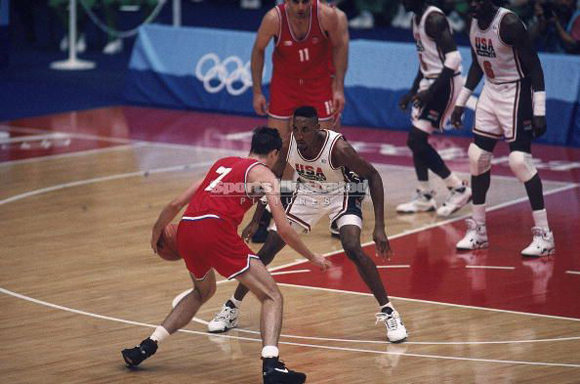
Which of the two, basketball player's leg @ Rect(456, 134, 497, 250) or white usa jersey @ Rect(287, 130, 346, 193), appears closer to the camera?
white usa jersey @ Rect(287, 130, 346, 193)

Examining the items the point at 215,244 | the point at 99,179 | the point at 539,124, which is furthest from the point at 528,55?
the point at 99,179

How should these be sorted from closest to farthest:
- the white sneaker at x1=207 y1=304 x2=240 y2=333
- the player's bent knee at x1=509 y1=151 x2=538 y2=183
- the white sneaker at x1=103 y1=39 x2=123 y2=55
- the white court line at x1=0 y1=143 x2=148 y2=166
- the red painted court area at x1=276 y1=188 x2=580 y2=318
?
the white sneaker at x1=207 y1=304 x2=240 y2=333 < the red painted court area at x1=276 y1=188 x2=580 y2=318 < the player's bent knee at x1=509 y1=151 x2=538 y2=183 < the white court line at x1=0 y1=143 x2=148 y2=166 < the white sneaker at x1=103 y1=39 x2=123 y2=55

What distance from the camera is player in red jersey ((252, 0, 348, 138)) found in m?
11.2

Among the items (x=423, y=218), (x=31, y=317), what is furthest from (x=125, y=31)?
(x=31, y=317)

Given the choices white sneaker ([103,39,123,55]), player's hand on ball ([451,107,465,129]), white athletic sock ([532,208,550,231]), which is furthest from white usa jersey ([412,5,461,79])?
white sneaker ([103,39,123,55])

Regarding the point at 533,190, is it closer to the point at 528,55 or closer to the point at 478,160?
the point at 478,160

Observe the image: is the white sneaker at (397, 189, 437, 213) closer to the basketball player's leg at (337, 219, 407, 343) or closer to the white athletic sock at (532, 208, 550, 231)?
the white athletic sock at (532, 208, 550, 231)

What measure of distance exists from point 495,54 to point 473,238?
61.4 inches

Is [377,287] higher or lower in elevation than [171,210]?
lower

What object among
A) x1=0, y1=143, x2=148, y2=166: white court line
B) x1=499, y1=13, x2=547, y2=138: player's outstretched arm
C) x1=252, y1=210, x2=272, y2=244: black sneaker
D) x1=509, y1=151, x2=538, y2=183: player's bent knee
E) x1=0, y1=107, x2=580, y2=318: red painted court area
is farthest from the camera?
x1=0, y1=143, x2=148, y2=166: white court line

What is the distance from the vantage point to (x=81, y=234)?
11273 millimetres

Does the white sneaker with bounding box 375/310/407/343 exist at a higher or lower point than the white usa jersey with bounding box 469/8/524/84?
lower

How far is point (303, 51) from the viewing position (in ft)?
37.1

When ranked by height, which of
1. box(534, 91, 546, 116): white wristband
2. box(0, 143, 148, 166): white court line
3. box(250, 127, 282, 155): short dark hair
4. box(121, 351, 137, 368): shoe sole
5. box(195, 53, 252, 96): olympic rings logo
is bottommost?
box(0, 143, 148, 166): white court line
